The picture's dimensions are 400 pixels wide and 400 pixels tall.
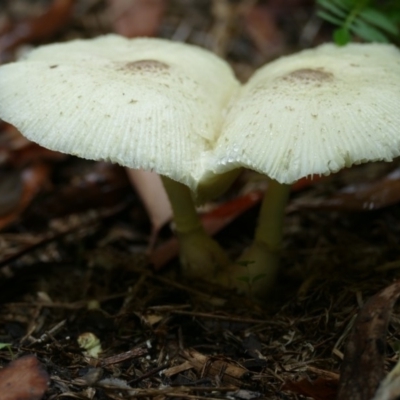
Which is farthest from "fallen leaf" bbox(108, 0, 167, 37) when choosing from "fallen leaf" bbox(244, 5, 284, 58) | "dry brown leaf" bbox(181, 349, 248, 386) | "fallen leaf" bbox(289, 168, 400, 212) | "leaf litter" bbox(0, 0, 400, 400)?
"dry brown leaf" bbox(181, 349, 248, 386)

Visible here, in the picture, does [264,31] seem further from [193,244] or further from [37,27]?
[193,244]

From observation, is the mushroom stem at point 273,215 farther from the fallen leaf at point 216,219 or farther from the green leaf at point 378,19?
the green leaf at point 378,19

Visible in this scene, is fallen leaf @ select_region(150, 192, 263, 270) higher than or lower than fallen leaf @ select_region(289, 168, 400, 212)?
lower

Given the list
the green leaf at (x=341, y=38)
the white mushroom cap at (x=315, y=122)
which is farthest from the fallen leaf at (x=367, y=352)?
the green leaf at (x=341, y=38)

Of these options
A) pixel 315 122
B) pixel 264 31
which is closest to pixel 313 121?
pixel 315 122

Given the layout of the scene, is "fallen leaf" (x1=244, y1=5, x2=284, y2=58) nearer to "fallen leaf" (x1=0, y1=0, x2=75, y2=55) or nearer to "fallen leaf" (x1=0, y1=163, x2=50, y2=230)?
"fallen leaf" (x1=0, y1=0, x2=75, y2=55)

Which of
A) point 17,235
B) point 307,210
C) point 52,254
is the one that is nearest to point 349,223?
point 307,210
